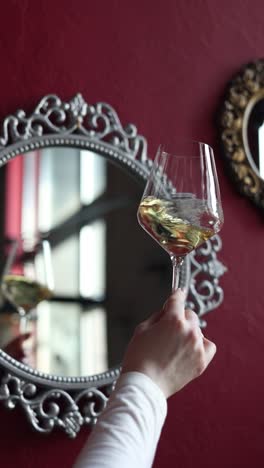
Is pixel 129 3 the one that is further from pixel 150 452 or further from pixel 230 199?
pixel 150 452

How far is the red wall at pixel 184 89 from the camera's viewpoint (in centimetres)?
159

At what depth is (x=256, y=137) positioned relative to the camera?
5.97 ft

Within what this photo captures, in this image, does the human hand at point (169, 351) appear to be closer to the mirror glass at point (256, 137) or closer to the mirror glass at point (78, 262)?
the mirror glass at point (78, 262)

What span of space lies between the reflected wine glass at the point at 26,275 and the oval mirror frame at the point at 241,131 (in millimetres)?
535

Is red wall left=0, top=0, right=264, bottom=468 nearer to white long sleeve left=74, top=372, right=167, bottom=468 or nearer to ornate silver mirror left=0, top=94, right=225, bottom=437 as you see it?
ornate silver mirror left=0, top=94, right=225, bottom=437

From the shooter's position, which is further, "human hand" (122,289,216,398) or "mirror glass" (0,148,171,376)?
"mirror glass" (0,148,171,376)

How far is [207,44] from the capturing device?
1815 mm

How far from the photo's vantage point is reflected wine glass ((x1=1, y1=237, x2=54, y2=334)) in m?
1.45

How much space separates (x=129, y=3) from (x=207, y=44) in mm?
226

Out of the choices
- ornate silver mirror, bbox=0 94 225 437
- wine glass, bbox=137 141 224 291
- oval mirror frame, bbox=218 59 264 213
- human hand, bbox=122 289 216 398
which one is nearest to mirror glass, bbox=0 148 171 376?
ornate silver mirror, bbox=0 94 225 437

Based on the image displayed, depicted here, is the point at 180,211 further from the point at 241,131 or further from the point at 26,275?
the point at 241,131

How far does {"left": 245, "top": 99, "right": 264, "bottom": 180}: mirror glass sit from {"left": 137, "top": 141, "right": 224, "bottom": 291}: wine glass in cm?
77

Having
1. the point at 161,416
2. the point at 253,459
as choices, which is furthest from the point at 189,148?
the point at 253,459

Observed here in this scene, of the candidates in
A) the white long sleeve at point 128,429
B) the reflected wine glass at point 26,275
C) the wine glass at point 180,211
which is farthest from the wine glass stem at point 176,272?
the reflected wine glass at point 26,275
